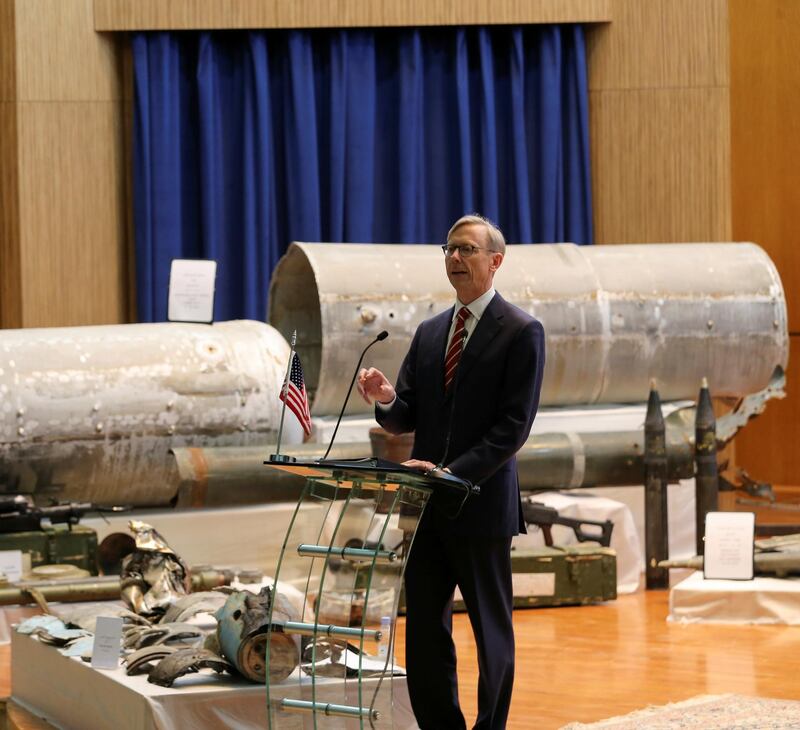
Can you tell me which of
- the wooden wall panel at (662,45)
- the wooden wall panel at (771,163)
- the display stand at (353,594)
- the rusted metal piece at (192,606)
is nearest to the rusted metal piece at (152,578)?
the rusted metal piece at (192,606)

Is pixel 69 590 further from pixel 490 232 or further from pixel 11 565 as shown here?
pixel 490 232

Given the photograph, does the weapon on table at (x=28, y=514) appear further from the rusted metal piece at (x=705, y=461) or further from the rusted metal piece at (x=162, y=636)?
the rusted metal piece at (x=705, y=461)

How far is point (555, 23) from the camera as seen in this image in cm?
980

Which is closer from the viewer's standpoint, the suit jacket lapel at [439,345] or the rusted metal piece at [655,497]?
the suit jacket lapel at [439,345]

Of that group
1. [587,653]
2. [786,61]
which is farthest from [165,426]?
[786,61]

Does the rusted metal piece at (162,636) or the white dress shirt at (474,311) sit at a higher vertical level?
the white dress shirt at (474,311)

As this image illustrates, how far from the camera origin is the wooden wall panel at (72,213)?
30.5ft

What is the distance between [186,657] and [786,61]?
7.85m

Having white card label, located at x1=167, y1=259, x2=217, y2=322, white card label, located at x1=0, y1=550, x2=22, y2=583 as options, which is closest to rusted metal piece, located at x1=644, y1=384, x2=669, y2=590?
white card label, located at x1=167, y1=259, x2=217, y2=322

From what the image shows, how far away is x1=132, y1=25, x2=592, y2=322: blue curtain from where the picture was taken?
9.53 metres

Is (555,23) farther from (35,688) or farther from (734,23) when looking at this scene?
(35,688)

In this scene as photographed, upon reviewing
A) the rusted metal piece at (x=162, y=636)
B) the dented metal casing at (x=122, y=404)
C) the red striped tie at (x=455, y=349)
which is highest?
the red striped tie at (x=455, y=349)

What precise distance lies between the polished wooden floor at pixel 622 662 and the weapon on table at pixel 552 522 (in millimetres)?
403

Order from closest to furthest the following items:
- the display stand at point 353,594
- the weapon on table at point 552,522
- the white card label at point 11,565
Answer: the display stand at point 353,594 < the white card label at point 11,565 < the weapon on table at point 552,522
